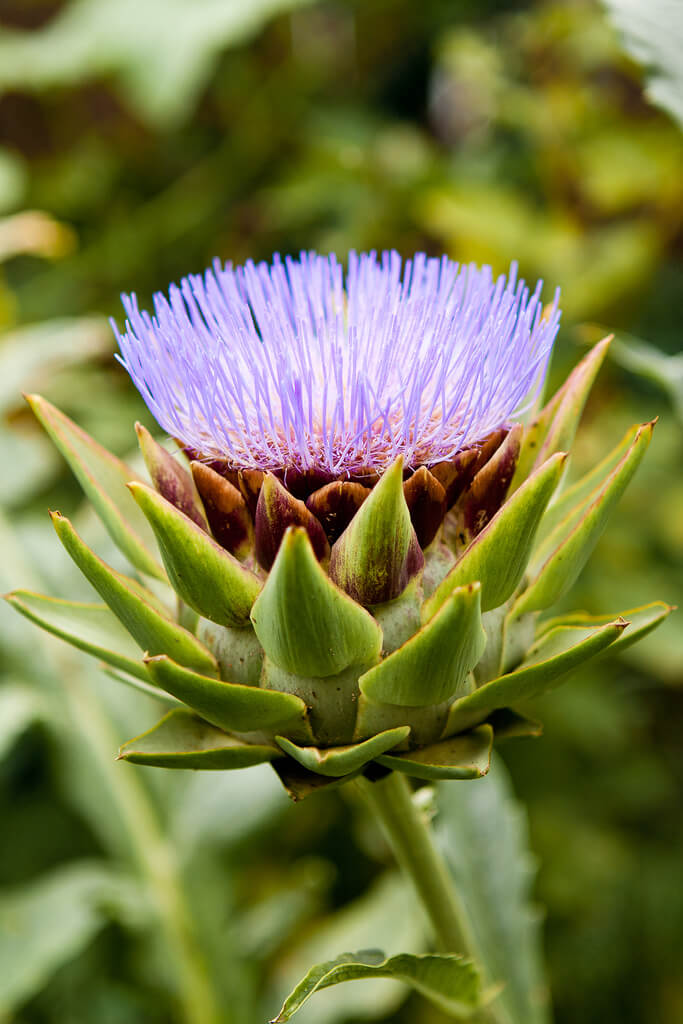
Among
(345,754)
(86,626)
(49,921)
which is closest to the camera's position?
(345,754)

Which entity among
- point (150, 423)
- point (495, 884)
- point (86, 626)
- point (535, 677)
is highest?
point (150, 423)

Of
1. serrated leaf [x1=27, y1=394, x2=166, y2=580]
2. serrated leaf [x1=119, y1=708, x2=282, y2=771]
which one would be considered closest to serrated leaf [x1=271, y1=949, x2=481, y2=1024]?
serrated leaf [x1=119, y1=708, x2=282, y2=771]

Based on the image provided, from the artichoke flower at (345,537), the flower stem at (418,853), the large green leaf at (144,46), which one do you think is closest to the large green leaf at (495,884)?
the flower stem at (418,853)

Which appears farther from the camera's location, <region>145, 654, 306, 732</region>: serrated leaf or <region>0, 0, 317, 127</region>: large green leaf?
<region>0, 0, 317, 127</region>: large green leaf

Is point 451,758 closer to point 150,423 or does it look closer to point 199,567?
point 199,567

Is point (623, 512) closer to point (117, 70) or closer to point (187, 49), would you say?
point (187, 49)

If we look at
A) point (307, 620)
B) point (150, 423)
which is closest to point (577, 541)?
point (307, 620)

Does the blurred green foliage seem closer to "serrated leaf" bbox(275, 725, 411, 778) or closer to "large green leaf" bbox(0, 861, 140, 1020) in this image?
"large green leaf" bbox(0, 861, 140, 1020)

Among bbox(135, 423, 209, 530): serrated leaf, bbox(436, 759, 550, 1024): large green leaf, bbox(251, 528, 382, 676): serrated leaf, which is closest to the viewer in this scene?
bbox(251, 528, 382, 676): serrated leaf
